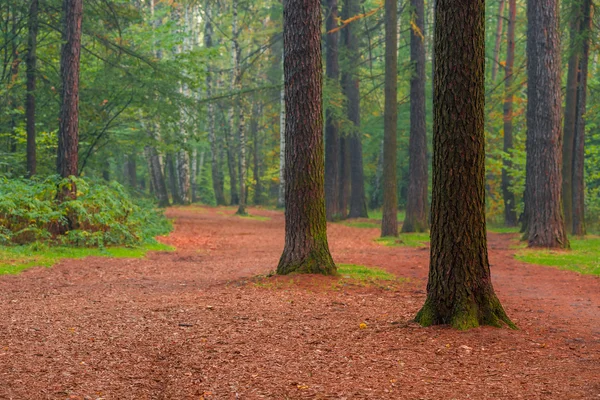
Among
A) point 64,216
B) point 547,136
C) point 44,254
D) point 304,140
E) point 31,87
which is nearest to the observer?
point 304,140

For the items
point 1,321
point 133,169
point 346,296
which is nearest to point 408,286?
point 346,296

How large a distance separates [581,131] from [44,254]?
585 inches

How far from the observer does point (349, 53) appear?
2498 cm

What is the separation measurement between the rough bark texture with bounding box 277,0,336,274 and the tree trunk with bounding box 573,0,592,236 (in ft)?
38.0

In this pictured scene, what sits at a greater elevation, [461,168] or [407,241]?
[461,168]

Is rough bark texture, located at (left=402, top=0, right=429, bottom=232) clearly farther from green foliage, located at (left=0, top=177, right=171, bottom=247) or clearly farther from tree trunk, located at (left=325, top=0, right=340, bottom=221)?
green foliage, located at (left=0, top=177, right=171, bottom=247)

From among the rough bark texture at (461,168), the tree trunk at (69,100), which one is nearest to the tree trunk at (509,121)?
the tree trunk at (69,100)

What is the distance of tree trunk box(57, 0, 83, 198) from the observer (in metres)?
13.9

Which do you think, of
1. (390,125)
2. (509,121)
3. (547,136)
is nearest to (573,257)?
(547,136)

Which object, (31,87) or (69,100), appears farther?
(31,87)

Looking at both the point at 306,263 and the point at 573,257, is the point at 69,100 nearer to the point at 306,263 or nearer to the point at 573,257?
the point at 306,263

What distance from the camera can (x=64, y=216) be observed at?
13.3 m

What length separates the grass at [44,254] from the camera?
10.6 m

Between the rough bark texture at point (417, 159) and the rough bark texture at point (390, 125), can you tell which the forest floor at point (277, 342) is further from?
the rough bark texture at point (417, 159)
